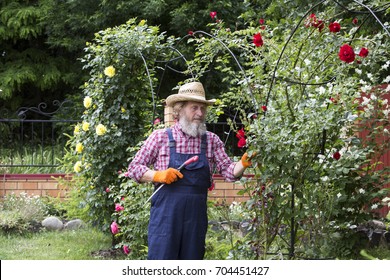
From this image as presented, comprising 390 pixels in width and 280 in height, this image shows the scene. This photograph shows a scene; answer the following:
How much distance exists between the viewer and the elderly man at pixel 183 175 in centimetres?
378

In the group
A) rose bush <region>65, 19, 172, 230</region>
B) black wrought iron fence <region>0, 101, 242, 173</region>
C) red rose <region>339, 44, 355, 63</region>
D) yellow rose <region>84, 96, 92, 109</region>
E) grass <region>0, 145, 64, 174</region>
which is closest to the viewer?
red rose <region>339, 44, 355, 63</region>

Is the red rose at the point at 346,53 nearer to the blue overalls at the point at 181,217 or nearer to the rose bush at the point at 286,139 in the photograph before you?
the rose bush at the point at 286,139

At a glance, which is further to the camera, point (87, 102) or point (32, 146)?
point (32, 146)

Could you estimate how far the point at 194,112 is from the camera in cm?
396

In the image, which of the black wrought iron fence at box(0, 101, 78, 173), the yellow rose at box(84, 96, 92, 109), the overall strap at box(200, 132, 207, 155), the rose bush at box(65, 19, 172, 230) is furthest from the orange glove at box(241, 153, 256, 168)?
the black wrought iron fence at box(0, 101, 78, 173)

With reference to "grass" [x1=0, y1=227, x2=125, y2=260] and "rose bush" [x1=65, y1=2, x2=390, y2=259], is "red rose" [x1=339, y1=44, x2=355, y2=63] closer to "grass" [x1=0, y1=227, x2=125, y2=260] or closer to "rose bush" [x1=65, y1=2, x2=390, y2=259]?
"rose bush" [x1=65, y1=2, x2=390, y2=259]

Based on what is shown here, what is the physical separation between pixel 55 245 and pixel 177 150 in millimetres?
3131

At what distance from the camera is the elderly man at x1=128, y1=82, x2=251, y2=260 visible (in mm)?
3779

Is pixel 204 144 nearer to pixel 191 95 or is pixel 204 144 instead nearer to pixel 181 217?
pixel 191 95

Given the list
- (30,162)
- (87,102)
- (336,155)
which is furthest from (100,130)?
(30,162)

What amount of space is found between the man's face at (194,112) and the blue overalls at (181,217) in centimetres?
22

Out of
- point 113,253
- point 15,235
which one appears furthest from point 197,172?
point 15,235

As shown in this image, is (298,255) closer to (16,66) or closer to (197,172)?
(197,172)

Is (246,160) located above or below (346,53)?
below
